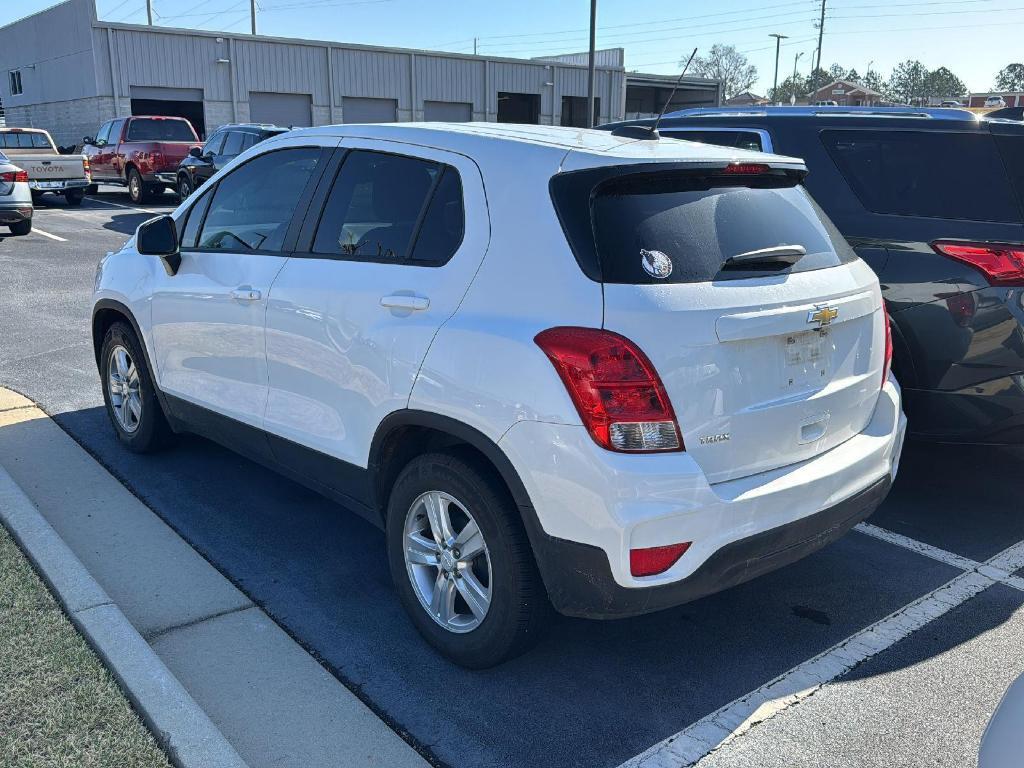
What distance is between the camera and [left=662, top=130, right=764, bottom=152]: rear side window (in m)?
5.51

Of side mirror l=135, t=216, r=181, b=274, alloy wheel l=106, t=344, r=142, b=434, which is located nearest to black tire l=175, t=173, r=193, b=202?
alloy wheel l=106, t=344, r=142, b=434

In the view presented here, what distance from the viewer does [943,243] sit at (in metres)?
4.52

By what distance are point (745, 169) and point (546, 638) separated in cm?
186

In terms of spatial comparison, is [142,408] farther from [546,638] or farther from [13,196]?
[13,196]

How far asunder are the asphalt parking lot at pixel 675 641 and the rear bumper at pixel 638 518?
460 mm

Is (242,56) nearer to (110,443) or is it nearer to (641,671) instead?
(110,443)

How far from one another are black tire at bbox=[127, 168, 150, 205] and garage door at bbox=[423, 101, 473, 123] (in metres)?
23.1

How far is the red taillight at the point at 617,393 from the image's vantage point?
277 cm

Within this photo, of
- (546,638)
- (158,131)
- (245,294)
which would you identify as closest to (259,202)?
(245,294)

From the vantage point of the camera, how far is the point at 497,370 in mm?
2955

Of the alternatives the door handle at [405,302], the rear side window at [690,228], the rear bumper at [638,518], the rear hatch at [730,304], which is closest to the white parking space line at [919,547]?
the rear hatch at [730,304]

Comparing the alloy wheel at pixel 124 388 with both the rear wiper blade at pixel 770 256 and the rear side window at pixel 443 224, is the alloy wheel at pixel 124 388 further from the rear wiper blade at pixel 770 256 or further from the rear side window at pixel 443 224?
the rear wiper blade at pixel 770 256

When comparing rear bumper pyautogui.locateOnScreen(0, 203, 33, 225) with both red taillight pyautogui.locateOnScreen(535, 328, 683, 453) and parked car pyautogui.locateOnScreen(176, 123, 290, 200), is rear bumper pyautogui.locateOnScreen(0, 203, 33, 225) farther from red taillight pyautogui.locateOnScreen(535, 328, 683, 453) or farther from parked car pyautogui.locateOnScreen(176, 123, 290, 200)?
red taillight pyautogui.locateOnScreen(535, 328, 683, 453)

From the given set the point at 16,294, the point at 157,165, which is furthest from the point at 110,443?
the point at 157,165
